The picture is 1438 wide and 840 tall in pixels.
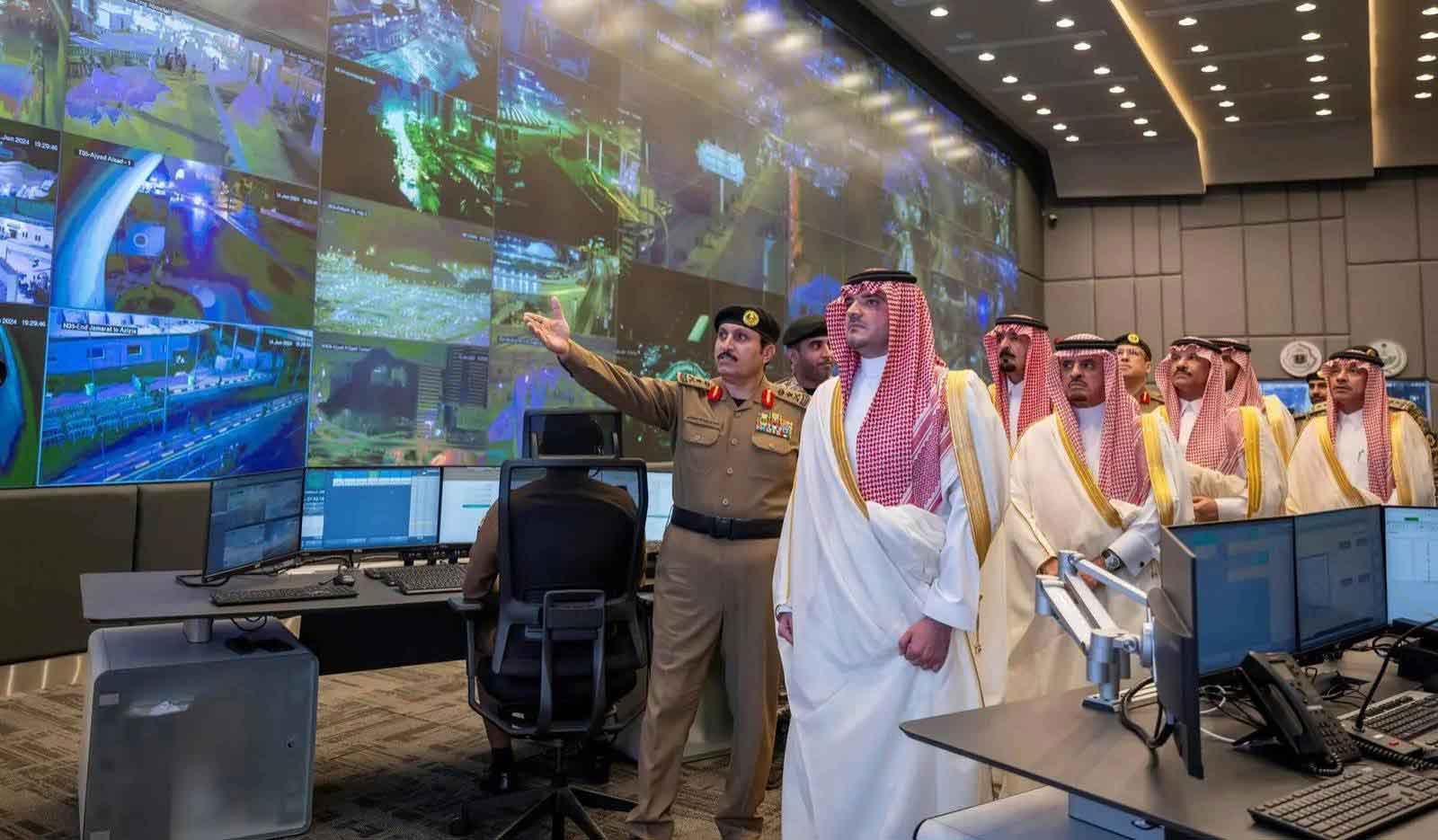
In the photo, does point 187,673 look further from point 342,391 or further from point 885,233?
point 885,233

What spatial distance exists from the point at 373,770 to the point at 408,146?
3.22 meters

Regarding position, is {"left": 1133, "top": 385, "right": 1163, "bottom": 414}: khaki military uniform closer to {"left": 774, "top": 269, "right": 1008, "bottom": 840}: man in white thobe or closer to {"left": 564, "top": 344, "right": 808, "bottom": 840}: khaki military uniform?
{"left": 564, "top": 344, "right": 808, "bottom": 840}: khaki military uniform

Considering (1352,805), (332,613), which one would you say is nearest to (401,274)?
(332,613)

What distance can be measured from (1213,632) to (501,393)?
15.0ft

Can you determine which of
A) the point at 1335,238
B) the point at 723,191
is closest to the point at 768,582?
the point at 723,191

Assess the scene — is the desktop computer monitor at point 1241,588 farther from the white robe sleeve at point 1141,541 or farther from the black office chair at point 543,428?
the black office chair at point 543,428

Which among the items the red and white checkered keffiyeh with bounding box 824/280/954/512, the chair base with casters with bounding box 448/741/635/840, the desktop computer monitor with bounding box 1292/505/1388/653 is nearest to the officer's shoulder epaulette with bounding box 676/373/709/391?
the red and white checkered keffiyeh with bounding box 824/280/954/512

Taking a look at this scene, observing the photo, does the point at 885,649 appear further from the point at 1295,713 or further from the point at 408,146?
the point at 408,146

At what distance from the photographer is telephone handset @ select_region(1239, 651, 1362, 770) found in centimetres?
157

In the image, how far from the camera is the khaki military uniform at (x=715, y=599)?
9.40ft

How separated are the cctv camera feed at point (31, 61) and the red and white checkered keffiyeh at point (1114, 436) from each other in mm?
4016

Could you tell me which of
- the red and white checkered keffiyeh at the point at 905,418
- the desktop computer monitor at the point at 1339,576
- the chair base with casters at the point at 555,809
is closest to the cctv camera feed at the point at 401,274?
Result: the chair base with casters at the point at 555,809

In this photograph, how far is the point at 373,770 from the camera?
3.57 meters

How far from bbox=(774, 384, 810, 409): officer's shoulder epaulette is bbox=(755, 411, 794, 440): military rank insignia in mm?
78
